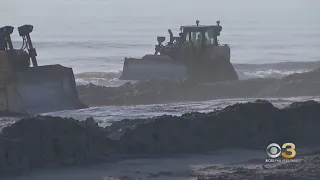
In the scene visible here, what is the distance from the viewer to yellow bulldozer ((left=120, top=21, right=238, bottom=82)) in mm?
26812

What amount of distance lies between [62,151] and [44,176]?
2.67 feet

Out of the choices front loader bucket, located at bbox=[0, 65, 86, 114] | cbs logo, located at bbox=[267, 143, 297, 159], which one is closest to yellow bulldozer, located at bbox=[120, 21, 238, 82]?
front loader bucket, located at bbox=[0, 65, 86, 114]

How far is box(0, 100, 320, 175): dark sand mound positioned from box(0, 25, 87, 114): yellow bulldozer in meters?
5.51

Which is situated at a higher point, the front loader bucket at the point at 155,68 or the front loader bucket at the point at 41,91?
the front loader bucket at the point at 155,68

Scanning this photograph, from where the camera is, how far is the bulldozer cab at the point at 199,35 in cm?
2720

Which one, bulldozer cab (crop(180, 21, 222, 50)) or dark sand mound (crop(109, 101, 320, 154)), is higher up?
bulldozer cab (crop(180, 21, 222, 50))

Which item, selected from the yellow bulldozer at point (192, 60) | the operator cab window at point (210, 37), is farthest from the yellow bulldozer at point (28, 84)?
the operator cab window at point (210, 37)

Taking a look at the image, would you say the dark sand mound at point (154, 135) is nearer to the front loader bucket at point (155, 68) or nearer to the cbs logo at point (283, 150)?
the cbs logo at point (283, 150)

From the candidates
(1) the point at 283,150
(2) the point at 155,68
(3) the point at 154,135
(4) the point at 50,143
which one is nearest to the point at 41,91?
(3) the point at 154,135

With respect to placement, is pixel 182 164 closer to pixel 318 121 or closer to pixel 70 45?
pixel 318 121

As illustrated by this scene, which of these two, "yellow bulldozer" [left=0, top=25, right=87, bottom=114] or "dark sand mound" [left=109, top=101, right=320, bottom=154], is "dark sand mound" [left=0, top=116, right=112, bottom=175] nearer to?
"dark sand mound" [left=109, top=101, right=320, bottom=154]

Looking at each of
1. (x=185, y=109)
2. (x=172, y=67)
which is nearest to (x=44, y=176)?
(x=185, y=109)

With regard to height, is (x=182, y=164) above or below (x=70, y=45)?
below

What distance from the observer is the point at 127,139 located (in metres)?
12.2
